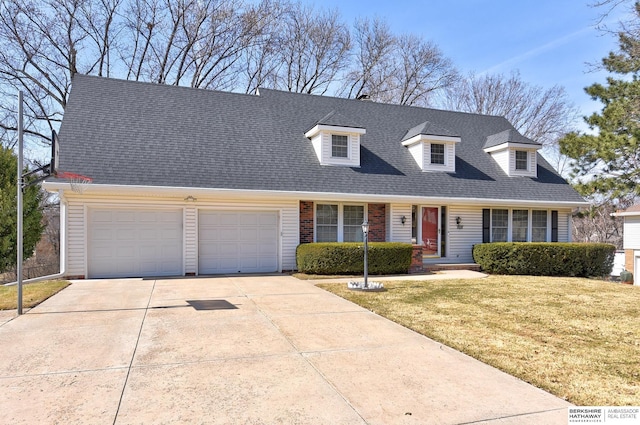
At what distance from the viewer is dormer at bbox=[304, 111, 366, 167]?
14.2 metres

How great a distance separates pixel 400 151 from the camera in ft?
52.5

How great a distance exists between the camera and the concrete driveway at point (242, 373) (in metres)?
3.24

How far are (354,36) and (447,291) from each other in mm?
23434

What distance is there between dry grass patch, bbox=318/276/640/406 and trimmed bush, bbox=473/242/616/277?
7.78ft

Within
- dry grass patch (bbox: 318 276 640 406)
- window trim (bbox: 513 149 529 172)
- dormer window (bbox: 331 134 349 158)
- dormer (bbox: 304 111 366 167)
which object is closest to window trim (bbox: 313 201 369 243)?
dormer (bbox: 304 111 366 167)

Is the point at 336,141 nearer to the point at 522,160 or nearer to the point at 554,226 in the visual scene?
the point at 522,160

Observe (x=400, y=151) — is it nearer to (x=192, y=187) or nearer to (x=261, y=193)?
(x=261, y=193)

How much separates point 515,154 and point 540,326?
12.4 meters

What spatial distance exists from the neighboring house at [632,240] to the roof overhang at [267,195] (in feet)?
18.4

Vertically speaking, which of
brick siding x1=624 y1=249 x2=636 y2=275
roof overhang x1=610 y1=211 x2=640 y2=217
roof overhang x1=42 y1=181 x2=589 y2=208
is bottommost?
brick siding x1=624 y1=249 x2=636 y2=275

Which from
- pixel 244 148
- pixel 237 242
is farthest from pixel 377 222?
pixel 244 148

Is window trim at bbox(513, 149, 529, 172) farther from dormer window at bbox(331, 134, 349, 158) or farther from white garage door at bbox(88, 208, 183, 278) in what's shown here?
white garage door at bbox(88, 208, 183, 278)

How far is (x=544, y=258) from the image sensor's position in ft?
43.7

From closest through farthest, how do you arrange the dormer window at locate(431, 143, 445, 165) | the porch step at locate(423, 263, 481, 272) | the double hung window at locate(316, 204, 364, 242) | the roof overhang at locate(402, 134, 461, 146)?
1. the double hung window at locate(316, 204, 364, 242)
2. the porch step at locate(423, 263, 481, 272)
3. the roof overhang at locate(402, 134, 461, 146)
4. the dormer window at locate(431, 143, 445, 165)
